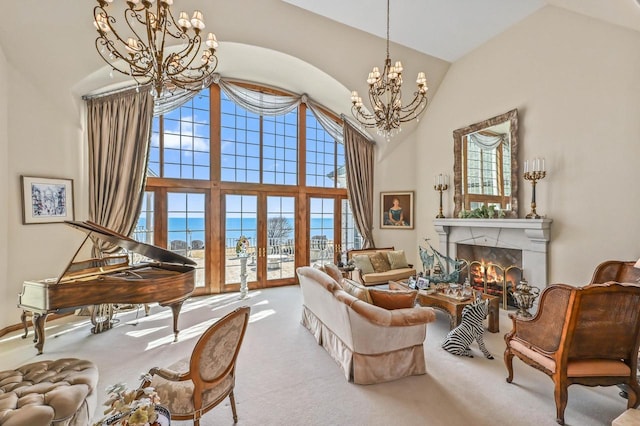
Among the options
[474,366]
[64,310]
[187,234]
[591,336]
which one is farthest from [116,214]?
[591,336]

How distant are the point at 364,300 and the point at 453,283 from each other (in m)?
2.43

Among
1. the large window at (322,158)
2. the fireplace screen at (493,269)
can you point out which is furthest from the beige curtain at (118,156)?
the fireplace screen at (493,269)

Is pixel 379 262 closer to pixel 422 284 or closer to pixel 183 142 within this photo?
pixel 422 284

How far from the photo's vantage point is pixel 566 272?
421 cm

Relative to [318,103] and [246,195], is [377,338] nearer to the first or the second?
[246,195]

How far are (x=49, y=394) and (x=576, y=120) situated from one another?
6.75m

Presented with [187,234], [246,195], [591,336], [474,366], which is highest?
[246,195]

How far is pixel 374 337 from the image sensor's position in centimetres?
278

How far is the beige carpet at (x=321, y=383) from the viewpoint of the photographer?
2.35 meters

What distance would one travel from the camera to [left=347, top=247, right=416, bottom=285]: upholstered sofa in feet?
19.4

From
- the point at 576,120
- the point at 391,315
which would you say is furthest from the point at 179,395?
the point at 576,120

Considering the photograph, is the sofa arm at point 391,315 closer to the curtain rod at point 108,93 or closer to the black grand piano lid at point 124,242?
the black grand piano lid at point 124,242

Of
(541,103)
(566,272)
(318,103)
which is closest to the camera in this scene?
(566,272)

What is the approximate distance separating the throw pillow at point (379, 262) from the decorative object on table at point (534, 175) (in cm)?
291
